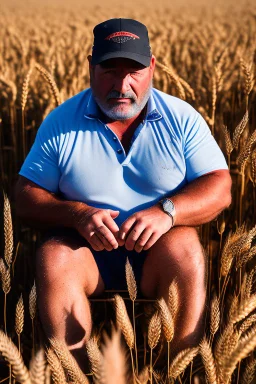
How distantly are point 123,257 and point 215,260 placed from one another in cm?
75

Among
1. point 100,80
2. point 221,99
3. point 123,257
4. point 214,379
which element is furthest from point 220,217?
point 214,379

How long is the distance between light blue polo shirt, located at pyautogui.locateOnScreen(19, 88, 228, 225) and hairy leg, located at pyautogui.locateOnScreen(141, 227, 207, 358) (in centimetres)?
25

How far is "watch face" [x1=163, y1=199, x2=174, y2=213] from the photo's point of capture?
7.39 feet

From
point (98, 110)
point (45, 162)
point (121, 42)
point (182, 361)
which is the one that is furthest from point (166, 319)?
point (121, 42)

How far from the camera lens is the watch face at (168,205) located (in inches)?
88.7

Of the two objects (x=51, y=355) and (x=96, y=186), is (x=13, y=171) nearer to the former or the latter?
(x=96, y=186)

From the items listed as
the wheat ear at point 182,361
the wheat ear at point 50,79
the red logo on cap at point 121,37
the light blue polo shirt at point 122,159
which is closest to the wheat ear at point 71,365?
the wheat ear at point 182,361

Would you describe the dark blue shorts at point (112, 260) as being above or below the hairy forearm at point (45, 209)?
below

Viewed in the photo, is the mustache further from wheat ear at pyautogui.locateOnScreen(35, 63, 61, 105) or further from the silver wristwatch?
wheat ear at pyautogui.locateOnScreen(35, 63, 61, 105)

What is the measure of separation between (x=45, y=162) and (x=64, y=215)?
259mm

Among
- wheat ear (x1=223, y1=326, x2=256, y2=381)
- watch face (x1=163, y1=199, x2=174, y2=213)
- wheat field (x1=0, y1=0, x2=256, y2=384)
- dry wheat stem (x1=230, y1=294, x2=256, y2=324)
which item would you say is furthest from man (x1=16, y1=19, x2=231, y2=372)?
wheat ear (x1=223, y1=326, x2=256, y2=381)

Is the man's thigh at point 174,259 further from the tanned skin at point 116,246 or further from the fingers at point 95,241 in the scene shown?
the fingers at point 95,241

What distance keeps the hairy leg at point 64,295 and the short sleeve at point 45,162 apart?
0.34m

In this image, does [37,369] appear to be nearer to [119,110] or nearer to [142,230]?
[142,230]
